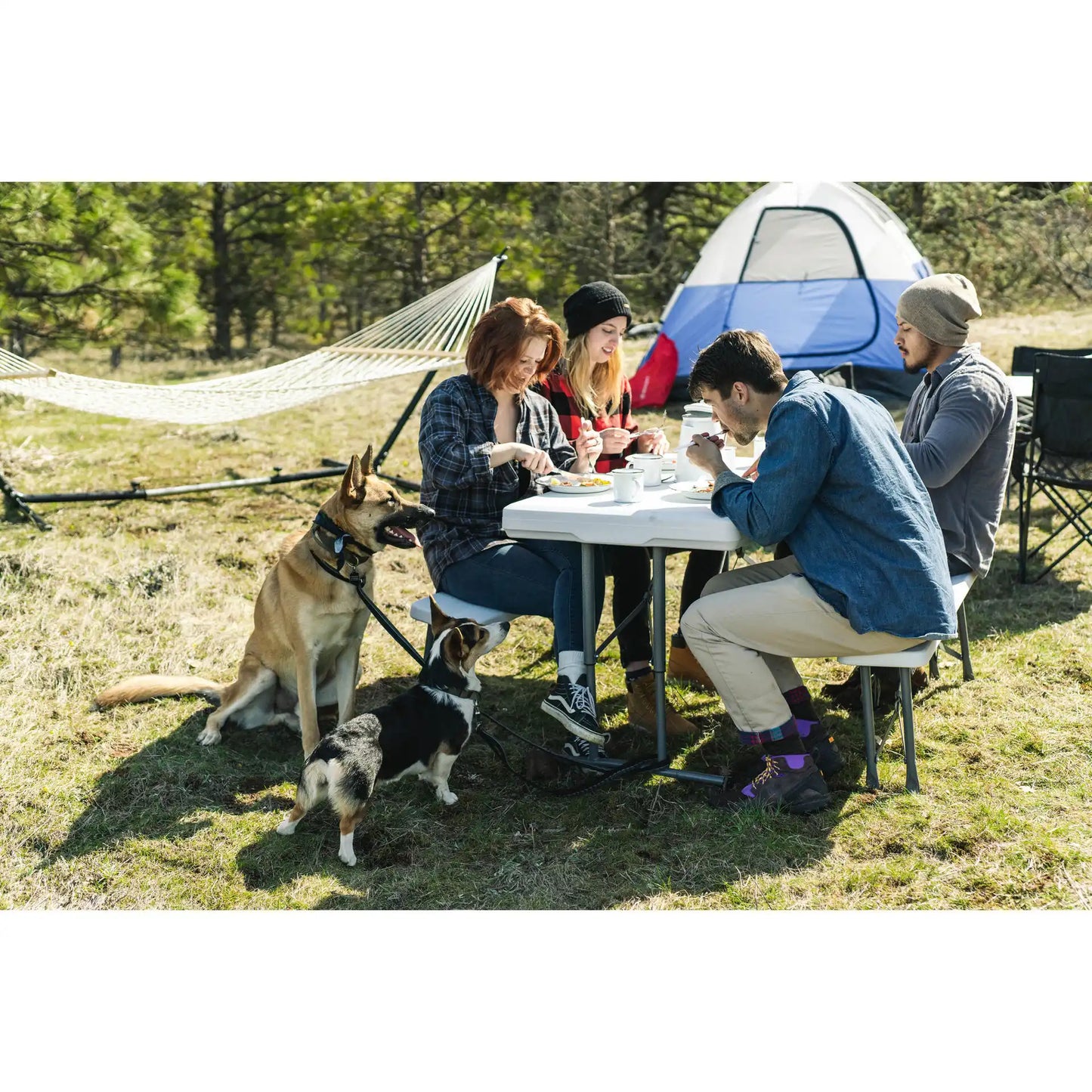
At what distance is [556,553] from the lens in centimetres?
316

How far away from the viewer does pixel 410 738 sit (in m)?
2.84

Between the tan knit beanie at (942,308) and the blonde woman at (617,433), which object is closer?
the tan knit beanie at (942,308)

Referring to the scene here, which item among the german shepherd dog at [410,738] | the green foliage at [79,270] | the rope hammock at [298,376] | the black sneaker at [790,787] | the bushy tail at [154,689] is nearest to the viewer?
the german shepherd dog at [410,738]

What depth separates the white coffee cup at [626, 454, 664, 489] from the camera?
3.12m

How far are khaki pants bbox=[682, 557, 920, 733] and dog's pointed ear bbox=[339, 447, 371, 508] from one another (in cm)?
97

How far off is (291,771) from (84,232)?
557 cm

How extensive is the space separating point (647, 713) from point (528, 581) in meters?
0.62

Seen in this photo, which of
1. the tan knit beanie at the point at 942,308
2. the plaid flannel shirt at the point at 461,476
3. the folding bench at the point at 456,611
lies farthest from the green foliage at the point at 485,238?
the folding bench at the point at 456,611

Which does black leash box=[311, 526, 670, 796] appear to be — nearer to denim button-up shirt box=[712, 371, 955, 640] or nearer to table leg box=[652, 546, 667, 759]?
table leg box=[652, 546, 667, 759]

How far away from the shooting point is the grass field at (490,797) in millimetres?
2576

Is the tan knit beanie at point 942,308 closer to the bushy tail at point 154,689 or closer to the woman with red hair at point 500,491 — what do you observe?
the woman with red hair at point 500,491

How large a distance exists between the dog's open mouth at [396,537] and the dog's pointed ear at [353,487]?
0.11 m

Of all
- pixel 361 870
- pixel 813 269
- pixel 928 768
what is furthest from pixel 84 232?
pixel 928 768

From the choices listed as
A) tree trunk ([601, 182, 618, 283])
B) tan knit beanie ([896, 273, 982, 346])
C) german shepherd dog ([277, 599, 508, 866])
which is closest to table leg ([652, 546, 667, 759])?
german shepherd dog ([277, 599, 508, 866])
